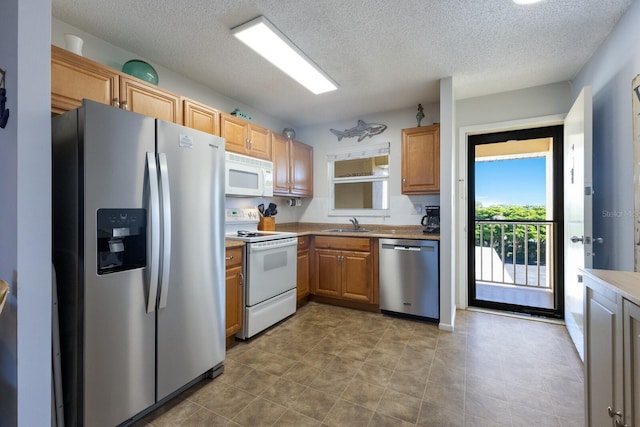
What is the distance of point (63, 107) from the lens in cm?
169

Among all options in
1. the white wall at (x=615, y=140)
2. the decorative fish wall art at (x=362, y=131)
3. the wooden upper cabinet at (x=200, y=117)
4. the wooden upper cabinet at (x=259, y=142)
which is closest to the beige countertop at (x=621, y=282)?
the white wall at (x=615, y=140)

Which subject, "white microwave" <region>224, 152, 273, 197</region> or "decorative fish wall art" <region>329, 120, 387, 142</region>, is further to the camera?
"decorative fish wall art" <region>329, 120, 387, 142</region>

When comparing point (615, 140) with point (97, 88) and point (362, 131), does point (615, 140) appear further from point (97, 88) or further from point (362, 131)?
point (97, 88)

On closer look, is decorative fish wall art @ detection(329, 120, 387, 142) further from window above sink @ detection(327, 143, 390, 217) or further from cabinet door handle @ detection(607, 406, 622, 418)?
cabinet door handle @ detection(607, 406, 622, 418)

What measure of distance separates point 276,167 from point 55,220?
2299 mm

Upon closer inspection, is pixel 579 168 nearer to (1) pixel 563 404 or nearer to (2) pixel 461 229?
(2) pixel 461 229

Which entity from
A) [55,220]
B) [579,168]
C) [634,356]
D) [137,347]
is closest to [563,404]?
[634,356]

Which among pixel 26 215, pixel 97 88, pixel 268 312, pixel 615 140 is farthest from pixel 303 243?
pixel 615 140

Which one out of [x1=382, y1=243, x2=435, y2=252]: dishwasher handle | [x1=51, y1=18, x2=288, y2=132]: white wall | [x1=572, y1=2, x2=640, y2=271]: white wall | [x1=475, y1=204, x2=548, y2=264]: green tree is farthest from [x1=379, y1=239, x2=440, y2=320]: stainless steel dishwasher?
[x1=51, y1=18, x2=288, y2=132]: white wall

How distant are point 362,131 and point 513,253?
281 cm

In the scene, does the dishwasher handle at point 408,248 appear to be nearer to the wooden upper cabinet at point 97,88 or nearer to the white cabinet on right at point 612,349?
the white cabinet on right at point 612,349

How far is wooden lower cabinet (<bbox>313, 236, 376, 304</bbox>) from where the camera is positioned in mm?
3160

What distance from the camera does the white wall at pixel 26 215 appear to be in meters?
1.01

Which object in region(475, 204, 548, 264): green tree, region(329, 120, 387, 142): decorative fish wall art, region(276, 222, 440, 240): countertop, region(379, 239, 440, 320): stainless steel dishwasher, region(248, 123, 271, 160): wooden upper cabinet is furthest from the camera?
region(329, 120, 387, 142): decorative fish wall art
